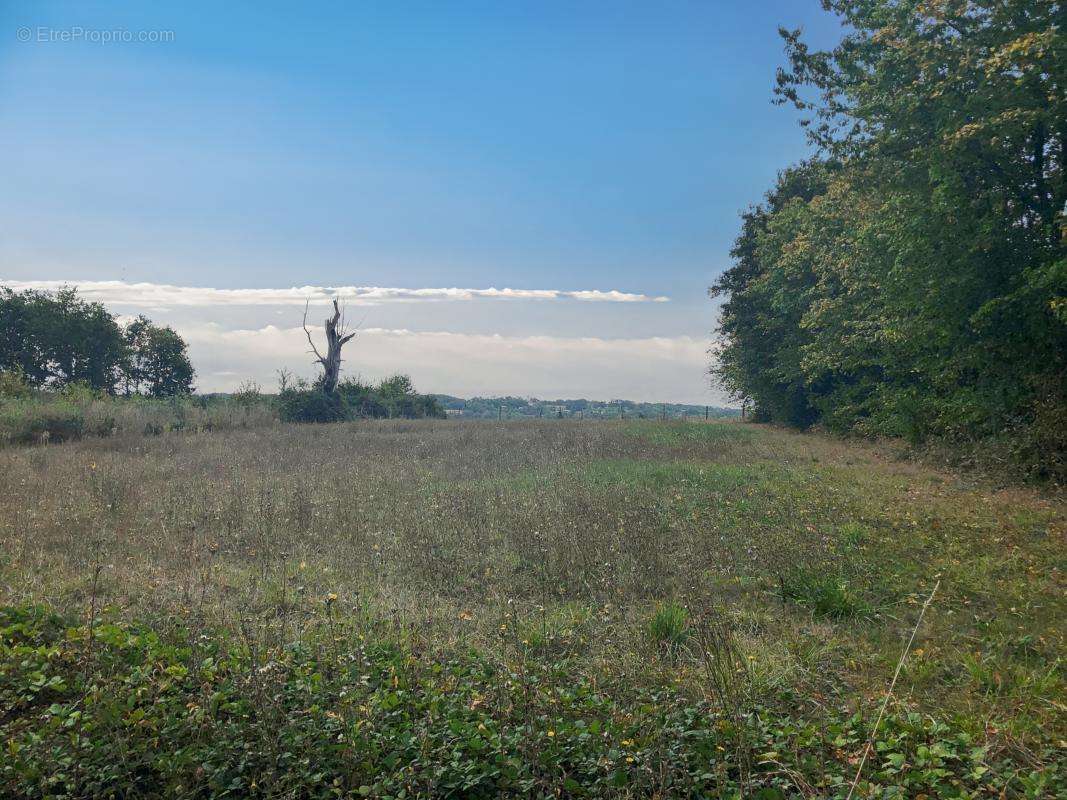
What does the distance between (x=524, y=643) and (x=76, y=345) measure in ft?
162

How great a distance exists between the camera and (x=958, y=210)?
1532cm

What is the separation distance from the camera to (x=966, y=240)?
1529 centimetres

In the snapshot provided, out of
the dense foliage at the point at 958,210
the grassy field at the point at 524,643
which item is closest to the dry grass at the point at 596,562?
the grassy field at the point at 524,643

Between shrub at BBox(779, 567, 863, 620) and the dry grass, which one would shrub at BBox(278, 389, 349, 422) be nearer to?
the dry grass

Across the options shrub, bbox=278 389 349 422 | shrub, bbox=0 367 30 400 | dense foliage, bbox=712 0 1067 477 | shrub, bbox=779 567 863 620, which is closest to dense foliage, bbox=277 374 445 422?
shrub, bbox=278 389 349 422

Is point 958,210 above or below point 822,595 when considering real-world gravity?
above

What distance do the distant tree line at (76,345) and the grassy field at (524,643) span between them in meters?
37.7

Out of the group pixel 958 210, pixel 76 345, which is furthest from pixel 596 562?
pixel 76 345

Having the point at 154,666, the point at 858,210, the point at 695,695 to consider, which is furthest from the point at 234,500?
the point at 858,210

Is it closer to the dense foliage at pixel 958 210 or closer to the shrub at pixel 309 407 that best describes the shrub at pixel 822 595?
the dense foliage at pixel 958 210

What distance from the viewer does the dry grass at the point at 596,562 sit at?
5543 mm

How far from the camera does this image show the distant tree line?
42094mm

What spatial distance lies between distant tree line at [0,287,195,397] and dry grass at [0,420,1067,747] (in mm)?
34293

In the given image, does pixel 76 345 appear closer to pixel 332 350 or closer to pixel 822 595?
pixel 332 350
